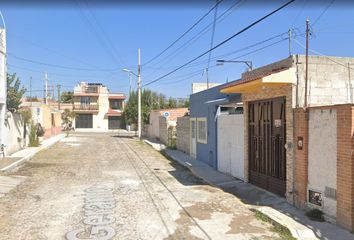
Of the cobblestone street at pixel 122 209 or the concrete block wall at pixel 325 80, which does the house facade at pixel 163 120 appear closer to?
the cobblestone street at pixel 122 209

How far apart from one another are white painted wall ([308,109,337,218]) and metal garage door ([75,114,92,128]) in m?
65.7

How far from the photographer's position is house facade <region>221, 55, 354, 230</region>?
842cm

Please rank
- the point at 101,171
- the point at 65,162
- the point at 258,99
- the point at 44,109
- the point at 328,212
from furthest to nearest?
the point at 44,109 → the point at 65,162 → the point at 101,171 → the point at 258,99 → the point at 328,212

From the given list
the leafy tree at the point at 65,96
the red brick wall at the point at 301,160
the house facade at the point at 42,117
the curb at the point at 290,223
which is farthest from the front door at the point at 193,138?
the leafy tree at the point at 65,96

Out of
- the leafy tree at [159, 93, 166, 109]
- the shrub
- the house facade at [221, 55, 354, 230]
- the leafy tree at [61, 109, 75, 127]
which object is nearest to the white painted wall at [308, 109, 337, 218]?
the house facade at [221, 55, 354, 230]

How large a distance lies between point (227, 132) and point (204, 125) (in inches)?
151

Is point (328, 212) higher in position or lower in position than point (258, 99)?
lower

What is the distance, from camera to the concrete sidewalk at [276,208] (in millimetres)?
7934

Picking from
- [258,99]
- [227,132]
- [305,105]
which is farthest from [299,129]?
[227,132]

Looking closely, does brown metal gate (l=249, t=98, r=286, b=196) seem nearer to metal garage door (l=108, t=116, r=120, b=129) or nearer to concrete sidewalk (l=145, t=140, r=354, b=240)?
concrete sidewalk (l=145, t=140, r=354, b=240)

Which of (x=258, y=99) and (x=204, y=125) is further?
(x=204, y=125)

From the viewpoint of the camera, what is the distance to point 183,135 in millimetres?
25156

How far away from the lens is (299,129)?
10.0m

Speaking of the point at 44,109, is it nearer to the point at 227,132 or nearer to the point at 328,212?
the point at 227,132
